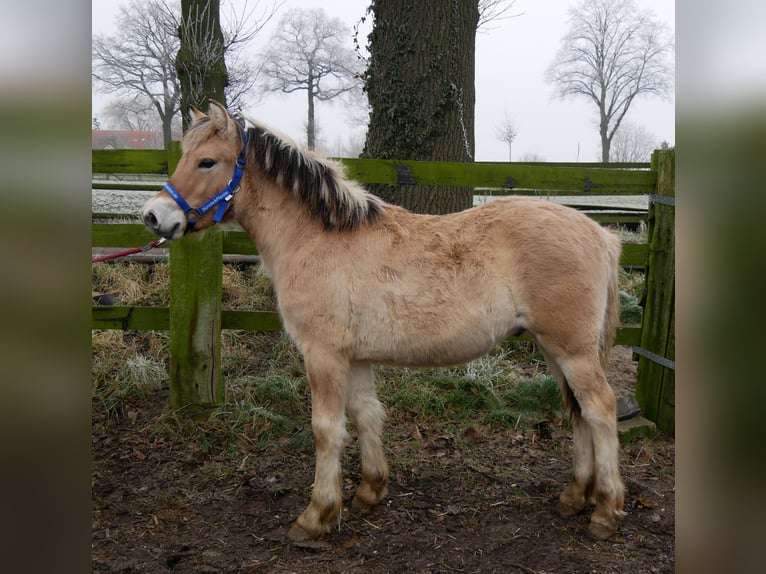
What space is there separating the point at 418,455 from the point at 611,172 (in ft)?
9.03

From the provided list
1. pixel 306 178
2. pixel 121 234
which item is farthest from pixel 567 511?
pixel 121 234

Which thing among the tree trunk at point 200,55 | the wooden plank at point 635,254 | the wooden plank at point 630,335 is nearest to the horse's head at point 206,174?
the wooden plank at point 635,254

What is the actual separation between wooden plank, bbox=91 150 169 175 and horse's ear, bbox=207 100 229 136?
49.5 inches

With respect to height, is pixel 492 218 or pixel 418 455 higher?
pixel 492 218

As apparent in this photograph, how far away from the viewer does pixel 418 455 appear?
4422 millimetres

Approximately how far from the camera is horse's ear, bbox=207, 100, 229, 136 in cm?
333

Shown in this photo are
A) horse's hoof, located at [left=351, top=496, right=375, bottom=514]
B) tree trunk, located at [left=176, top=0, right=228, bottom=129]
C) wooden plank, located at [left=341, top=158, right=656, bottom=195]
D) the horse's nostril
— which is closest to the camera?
the horse's nostril

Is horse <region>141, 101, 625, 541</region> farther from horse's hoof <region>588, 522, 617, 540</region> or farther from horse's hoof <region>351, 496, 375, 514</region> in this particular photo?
horse's hoof <region>351, 496, 375, 514</region>

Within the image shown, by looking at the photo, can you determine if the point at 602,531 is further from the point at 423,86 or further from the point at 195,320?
the point at 423,86

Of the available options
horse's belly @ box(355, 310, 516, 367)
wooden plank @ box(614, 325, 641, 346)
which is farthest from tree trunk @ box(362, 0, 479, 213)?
horse's belly @ box(355, 310, 516, 367)

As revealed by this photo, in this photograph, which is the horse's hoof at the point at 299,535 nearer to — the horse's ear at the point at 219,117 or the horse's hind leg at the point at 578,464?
the horse's hind leg at the point at 578,464

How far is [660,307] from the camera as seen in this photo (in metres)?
4.79
